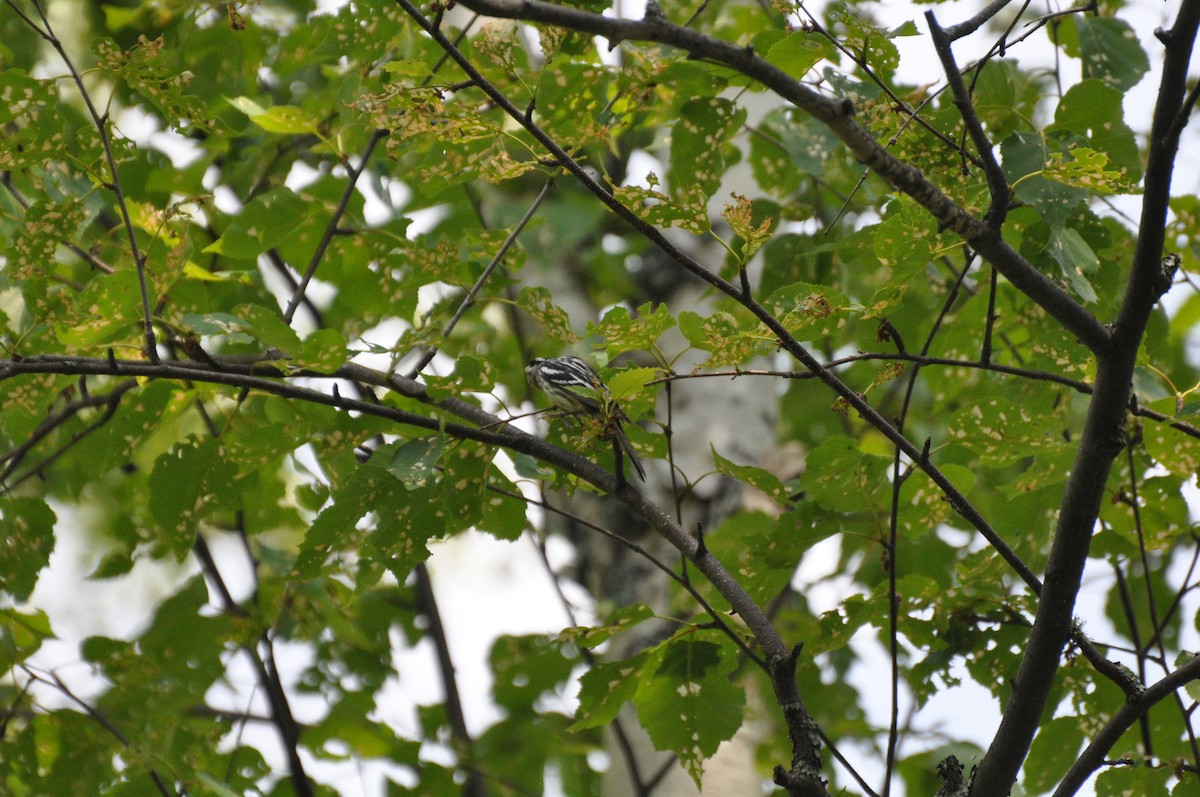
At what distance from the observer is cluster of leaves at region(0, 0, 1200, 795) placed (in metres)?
1.79

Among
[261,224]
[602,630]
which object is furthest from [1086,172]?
[261,224]

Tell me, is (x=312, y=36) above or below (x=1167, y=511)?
above

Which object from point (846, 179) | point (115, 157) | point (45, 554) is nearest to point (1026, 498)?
point (846, 179)

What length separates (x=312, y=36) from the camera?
114 inches

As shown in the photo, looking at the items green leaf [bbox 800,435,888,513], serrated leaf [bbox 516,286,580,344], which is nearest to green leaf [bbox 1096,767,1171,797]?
green leaf [bbox 800,435,888,513]

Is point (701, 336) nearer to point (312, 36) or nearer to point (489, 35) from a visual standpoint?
point (489, 35)

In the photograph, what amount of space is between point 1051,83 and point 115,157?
2529mm

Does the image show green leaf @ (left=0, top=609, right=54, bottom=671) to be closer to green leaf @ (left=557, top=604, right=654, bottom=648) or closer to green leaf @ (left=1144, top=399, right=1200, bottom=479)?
green leaf @ (left=557, top=604, right=654, bottom=648)

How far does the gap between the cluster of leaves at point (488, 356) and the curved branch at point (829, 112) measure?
15 cm

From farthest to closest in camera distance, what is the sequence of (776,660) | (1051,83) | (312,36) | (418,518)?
(1051,83)
(312,36)
(418,518)
(776,660)

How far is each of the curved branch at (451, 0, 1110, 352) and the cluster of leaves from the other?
0.49 feet

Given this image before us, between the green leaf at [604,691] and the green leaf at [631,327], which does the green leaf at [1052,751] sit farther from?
the green leaf at [631,327]

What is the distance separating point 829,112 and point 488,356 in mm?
1381

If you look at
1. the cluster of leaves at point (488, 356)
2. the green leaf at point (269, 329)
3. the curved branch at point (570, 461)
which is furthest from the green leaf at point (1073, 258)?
the green leaf at point (269, 329)
